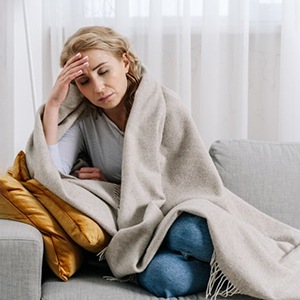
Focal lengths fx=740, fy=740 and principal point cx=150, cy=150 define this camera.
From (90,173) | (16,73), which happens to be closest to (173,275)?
(90,173)

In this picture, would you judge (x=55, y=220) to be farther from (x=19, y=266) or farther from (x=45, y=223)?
(x=19, y=266)

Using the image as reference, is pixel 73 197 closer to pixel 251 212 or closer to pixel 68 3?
pixel 251 212

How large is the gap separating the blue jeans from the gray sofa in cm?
3

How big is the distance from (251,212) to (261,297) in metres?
0.46

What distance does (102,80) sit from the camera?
91.4 inches

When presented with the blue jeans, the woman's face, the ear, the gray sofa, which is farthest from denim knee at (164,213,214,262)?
the ear

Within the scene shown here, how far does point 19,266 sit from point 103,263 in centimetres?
38

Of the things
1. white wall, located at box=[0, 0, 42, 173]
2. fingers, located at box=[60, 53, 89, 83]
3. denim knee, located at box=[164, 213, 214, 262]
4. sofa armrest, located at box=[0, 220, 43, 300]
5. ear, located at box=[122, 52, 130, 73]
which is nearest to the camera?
sofa armrest, located at box=[0, 220, 43, 300]

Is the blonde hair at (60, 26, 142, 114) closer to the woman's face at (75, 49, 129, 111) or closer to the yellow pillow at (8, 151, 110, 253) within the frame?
the woman's face at (75, 49, 129, 111)

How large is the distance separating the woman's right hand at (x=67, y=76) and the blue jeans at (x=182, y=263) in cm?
56

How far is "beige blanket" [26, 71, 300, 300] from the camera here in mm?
2010

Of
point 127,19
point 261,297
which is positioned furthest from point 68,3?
point 261,297

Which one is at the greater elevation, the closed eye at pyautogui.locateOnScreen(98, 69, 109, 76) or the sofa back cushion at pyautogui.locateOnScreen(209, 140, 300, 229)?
the closed eye at pyautogui.locateOnScreen(98, 69, 109, 76)

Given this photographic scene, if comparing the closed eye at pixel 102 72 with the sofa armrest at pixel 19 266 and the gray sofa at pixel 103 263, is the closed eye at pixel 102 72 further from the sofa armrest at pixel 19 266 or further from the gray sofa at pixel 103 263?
the sofa armrest at pixel 19 266
